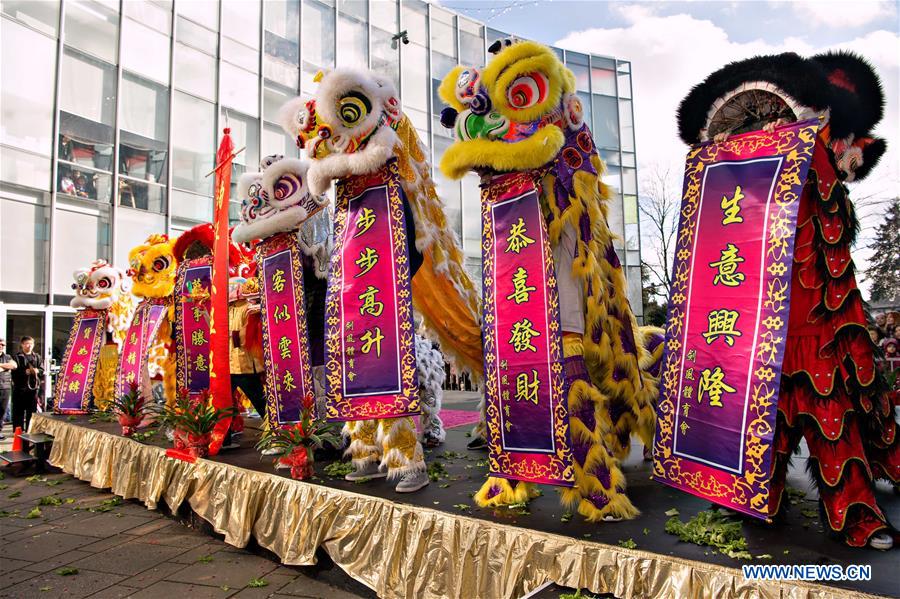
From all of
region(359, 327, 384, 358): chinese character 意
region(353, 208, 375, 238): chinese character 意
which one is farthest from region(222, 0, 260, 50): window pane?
region(359, 327, 384, 358): chinese character 意

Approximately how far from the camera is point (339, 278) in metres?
3.41

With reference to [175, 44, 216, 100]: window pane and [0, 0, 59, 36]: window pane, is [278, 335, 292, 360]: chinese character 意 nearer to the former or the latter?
[0, 0, 59, 36]: window pane

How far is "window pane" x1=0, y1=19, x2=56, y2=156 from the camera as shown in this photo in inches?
359

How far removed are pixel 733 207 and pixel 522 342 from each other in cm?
106

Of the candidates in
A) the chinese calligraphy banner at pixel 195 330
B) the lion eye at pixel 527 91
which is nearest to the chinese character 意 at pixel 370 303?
the lion eye at pixel 527 91

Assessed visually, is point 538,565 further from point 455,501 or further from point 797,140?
point 797,140

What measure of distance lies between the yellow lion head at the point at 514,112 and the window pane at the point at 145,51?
10.7 meters

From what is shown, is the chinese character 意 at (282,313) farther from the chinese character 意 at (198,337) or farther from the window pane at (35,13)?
the window pane at (35,13)

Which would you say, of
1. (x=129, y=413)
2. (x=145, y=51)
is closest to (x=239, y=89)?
(x=145, y=51)

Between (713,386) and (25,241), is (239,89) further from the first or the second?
(713,386)

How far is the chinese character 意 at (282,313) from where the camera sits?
165 inches

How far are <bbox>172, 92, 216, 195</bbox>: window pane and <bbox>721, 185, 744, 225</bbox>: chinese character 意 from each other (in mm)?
11264

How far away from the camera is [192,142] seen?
11836mm

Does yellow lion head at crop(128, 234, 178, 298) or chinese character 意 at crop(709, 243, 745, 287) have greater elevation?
yellow lion head at crop(128, 234, 178, 298)
